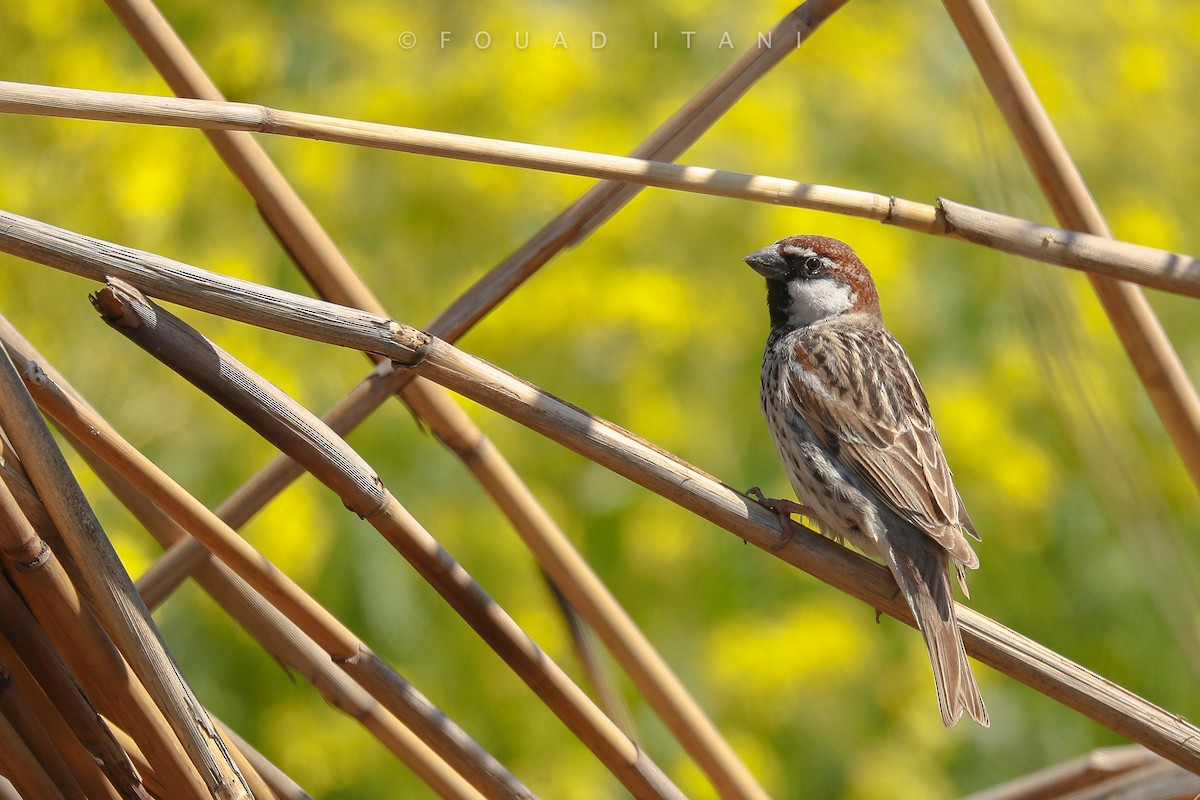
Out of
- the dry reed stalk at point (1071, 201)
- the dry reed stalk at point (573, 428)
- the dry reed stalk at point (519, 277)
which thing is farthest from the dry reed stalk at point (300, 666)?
the dry reed stalk at point (1071, 201)

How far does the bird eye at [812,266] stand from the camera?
2.59 m

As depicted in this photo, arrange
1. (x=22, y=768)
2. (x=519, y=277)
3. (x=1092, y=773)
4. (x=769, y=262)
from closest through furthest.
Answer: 1. (x=22, y=768)
2. (x=519, y=277)
3. (x=1092, y=773)
4. (x=769, y=262)

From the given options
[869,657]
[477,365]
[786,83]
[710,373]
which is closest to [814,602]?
[869,657]

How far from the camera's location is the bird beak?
2.56 metres

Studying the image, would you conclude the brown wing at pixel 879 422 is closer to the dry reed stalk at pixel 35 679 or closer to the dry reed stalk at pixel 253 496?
the dry reed stalk at pixel 253 496

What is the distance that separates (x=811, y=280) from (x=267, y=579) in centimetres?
148

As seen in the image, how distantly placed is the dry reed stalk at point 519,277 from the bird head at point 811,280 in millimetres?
788

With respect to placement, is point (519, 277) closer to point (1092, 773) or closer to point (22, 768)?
point (22, 768)

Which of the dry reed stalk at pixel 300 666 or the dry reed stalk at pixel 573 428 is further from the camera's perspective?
the dry reed stalk at pixel 300 666

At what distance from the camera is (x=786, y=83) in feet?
12.7

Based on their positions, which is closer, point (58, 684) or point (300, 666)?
point (58, 684)

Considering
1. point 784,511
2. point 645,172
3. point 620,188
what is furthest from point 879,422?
point 645,172

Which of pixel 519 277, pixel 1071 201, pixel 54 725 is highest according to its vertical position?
pixel 1071 201

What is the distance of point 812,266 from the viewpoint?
260cm
